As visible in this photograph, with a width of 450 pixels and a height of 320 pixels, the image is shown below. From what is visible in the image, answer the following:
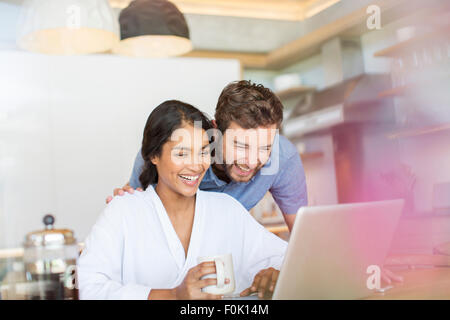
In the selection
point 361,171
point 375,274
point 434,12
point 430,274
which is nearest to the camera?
point 375,274

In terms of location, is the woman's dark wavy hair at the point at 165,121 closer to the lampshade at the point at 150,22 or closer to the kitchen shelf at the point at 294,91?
the lampshade at the point at 150,22

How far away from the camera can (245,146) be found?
1.49 metres

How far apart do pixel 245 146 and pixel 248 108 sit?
11cm

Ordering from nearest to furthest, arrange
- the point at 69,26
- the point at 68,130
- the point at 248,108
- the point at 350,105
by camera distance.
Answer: the point at 248,108, the point at 69,26, the point at 68,130, the point at 350,105

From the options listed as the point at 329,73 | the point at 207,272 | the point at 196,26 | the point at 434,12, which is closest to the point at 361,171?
the point at 329,73

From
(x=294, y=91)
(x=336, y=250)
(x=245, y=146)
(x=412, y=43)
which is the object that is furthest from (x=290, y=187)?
(x=294, y=91)

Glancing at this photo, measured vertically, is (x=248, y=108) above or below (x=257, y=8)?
below

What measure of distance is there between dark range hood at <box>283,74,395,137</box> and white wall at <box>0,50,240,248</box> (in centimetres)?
101

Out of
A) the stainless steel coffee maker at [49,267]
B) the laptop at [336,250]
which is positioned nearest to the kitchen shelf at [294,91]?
the laptop at [336,250]

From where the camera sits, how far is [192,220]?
1.31 metres

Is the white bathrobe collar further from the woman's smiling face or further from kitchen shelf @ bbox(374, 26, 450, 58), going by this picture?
kitchen shelf @ bbox(374, 26, 450, 58)

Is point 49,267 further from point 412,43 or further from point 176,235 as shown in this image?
point 412,43

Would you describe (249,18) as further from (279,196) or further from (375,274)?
(375,274)
